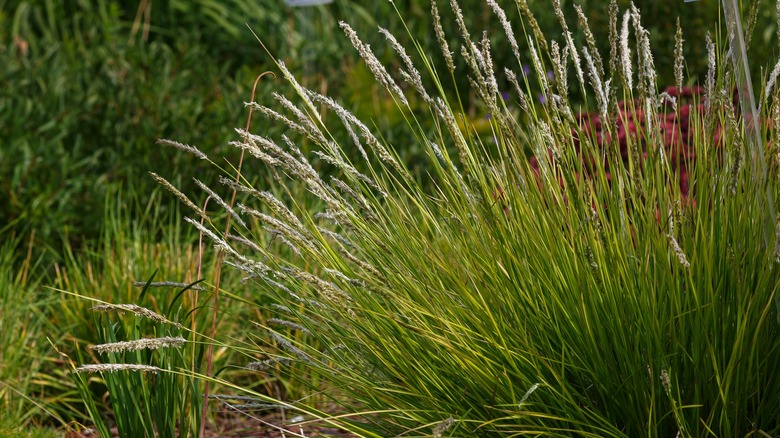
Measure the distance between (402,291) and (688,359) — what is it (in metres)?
0.63

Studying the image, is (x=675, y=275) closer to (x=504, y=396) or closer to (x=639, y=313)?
(x=639, y=313)

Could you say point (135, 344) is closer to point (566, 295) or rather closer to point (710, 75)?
point (566, 295)

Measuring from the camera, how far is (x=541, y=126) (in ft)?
7.91

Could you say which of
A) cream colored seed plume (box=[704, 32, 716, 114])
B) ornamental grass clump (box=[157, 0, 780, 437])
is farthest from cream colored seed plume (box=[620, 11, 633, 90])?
cream colored seed plume (box=[704, 32, 716, 114])

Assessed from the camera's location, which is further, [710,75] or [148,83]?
[148,83]

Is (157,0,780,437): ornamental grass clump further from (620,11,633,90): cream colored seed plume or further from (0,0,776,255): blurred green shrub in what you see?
(0,0,776,255): blurred green shrub

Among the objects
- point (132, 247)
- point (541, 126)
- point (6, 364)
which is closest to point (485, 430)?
point (541, 126)

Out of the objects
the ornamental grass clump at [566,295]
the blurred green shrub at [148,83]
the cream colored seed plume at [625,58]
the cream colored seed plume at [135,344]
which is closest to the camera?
the cream colored seed plume at [135,344]

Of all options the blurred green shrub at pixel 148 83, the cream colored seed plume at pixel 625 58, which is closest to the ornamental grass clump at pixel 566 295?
the cream colored seed plume at pixel 625 58

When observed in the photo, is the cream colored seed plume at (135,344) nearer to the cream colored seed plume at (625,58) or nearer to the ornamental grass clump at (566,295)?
the ornamental grass clump at (566,295)

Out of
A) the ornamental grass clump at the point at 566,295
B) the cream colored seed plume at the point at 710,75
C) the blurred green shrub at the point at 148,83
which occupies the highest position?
the cream colored seed plume at the point at 710,75

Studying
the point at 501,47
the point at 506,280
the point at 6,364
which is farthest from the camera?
the point at 501,47

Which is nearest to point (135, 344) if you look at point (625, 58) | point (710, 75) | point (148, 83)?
point (625, 58)

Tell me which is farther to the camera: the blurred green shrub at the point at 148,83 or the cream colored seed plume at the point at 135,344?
the blurred green shrub at the point at 148,83
